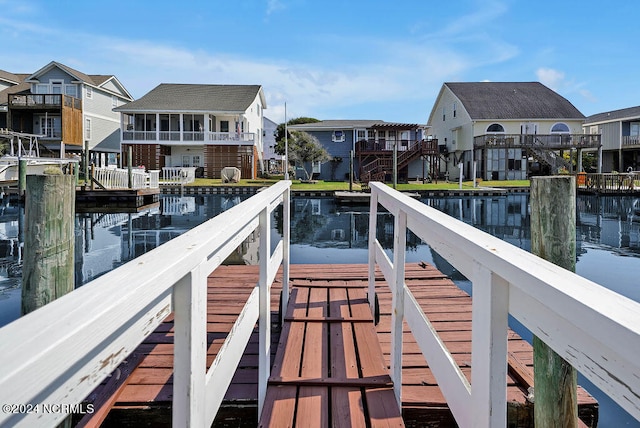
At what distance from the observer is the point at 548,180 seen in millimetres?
1577

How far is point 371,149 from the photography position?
31156 mm

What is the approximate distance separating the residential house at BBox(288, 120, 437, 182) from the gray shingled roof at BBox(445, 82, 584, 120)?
422cm

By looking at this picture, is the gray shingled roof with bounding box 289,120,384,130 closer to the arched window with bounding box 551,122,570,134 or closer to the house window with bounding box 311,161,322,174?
the house window with bounding box 311,161,322,174

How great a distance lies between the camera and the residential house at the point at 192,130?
98.5 ft

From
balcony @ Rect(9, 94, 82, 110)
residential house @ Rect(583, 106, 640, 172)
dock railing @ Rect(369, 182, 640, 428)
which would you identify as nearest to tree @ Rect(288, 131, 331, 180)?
balcony @ Rect(9, 94, 82, 110)

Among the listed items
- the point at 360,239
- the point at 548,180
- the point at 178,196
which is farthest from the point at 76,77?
the point at 548,180

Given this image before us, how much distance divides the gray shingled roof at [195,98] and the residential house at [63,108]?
2.93 metres

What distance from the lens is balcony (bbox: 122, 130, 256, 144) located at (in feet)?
98.1

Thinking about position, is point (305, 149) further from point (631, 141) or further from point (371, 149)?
point (631, 141)

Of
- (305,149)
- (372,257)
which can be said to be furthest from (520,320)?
(305,149)

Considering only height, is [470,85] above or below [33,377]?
above

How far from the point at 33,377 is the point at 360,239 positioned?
12.1 meters

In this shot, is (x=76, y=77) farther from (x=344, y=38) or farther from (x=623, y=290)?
(x=623, y=290)

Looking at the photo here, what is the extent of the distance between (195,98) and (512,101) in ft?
69.3
